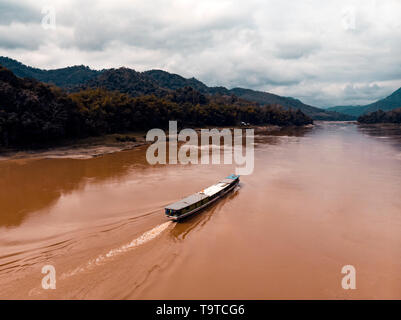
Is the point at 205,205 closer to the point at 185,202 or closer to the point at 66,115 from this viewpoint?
the point at 185,202

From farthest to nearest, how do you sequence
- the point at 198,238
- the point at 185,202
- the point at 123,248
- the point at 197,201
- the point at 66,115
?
the point at 66,115 < the point at 197,201 < the point at 185,202 < the point at 198,238 < the point at 123,248

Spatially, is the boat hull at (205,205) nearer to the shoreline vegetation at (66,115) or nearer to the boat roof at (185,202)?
the boat roof at (185,202)

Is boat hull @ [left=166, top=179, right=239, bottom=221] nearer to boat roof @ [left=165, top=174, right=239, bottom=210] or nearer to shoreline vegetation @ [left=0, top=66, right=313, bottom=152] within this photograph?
boat roof @ [left=165, top=174, right=239, bottom=210]

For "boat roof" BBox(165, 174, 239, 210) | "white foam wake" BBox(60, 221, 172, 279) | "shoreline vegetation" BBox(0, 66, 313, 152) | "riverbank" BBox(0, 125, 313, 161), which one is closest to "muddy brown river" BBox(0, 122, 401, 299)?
"white foam wake" BBox(60, 221, 172, 279)

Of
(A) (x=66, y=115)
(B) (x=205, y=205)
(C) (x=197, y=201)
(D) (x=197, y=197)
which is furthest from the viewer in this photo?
(A) (x=66, y=115)

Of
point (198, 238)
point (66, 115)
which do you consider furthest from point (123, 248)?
point (66, 115)
